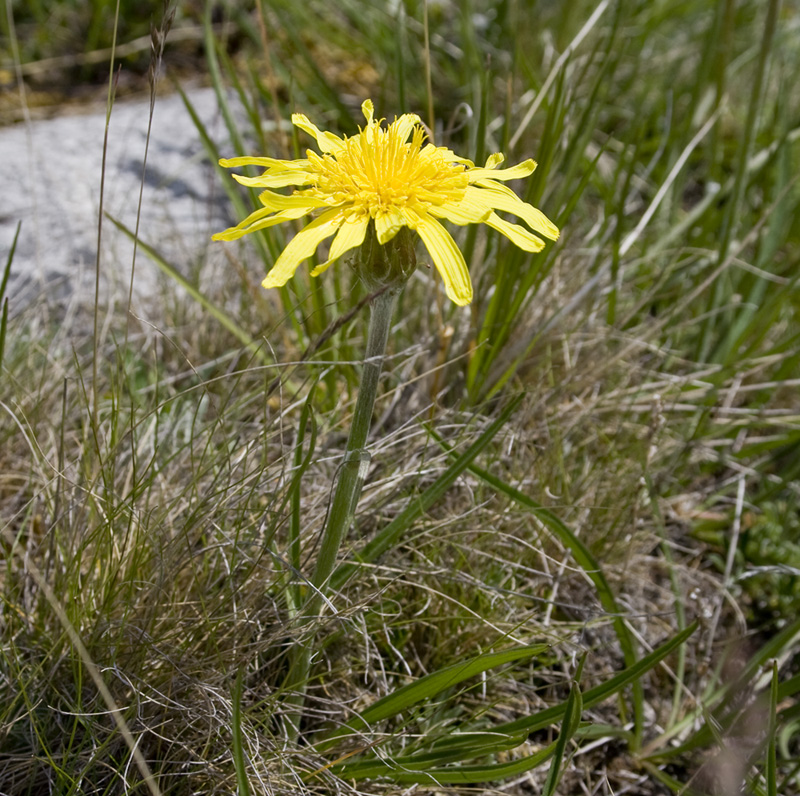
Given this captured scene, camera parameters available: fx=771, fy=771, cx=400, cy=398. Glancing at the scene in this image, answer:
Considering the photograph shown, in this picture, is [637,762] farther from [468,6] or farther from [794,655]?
[468,6]

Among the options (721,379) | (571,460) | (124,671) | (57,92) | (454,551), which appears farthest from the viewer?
(57,92)

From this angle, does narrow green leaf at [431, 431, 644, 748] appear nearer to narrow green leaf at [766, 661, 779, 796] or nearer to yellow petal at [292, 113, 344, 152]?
narrow green leaf at [766, 661, 779, 796]

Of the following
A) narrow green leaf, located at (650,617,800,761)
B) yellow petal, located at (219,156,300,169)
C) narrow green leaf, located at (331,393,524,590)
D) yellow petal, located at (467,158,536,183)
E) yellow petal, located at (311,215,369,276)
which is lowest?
narrow green leaf, located at (650,617,800,761)

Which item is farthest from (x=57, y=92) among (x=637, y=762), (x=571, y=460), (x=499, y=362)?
(x=637, y=762)

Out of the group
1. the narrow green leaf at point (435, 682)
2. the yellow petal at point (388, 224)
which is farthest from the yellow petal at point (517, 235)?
the narrow green leaf at point (435, 682)

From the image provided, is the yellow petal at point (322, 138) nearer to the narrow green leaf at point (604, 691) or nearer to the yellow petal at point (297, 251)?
the yellow petal at point (297, 251)

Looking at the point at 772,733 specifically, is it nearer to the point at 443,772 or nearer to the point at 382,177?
the point at 443,772

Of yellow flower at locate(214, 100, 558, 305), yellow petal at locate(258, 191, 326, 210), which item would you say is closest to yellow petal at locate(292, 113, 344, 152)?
yellow flower at locate(214, 100, 558, 305)
